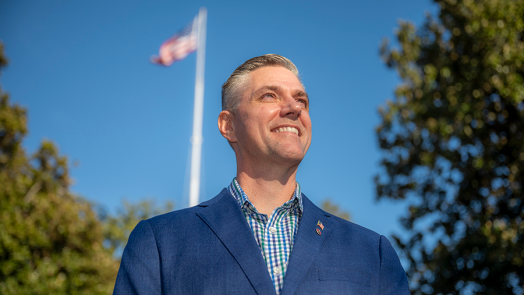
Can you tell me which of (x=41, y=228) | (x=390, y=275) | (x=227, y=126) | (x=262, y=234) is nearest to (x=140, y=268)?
(x=262, y=234)

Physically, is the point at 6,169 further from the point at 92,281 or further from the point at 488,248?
the point at 488,248

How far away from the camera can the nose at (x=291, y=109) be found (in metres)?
3.11

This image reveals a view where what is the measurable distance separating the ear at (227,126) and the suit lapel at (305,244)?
75 centimetres

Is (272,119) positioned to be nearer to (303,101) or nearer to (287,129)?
(287,129)

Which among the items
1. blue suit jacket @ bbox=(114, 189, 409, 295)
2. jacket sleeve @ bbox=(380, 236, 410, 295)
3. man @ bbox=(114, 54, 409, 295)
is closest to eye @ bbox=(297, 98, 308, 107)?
man @ bbox=(114, 54, 409, 295)

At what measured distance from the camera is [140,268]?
2609 millimetres

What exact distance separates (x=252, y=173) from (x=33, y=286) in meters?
17.2

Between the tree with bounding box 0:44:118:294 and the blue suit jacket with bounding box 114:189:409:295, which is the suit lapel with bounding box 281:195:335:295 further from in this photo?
the tree with bounding box 0:44:118:294

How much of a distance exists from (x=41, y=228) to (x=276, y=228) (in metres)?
17.9

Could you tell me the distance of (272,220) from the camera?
293 centimetres

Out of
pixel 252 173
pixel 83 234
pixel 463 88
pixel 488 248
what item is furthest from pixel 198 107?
pixel 252 173

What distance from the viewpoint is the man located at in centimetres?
257

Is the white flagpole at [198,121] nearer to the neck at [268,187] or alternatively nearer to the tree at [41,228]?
the tree at [41,228]

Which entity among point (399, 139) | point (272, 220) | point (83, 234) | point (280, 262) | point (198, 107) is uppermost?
point (198, 107)
